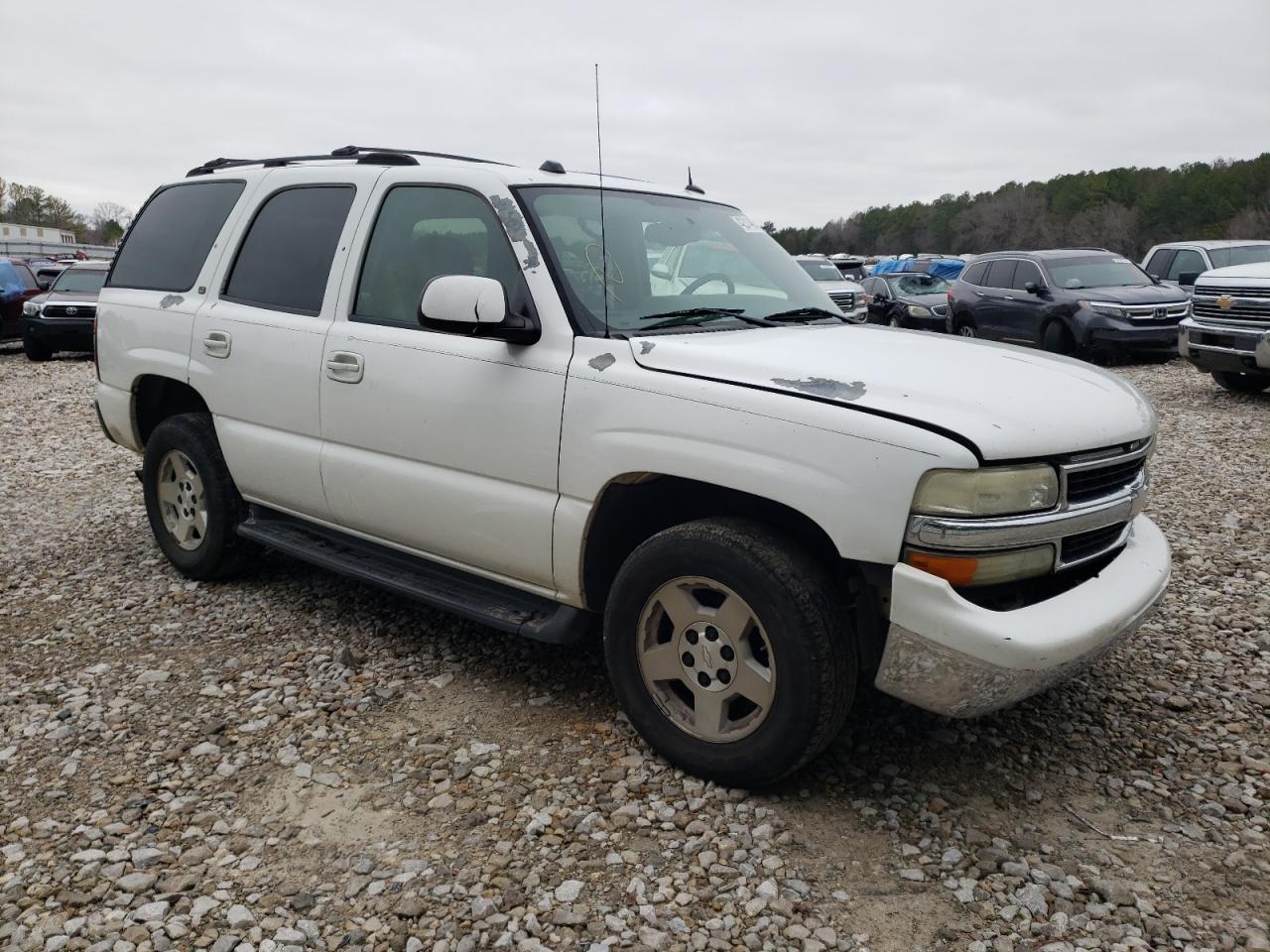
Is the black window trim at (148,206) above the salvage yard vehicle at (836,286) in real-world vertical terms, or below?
above

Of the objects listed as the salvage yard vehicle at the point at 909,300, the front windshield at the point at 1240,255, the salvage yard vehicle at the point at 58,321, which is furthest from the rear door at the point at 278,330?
the salvage yard vehicle at the point at 909,300

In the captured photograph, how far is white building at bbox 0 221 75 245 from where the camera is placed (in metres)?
83.8

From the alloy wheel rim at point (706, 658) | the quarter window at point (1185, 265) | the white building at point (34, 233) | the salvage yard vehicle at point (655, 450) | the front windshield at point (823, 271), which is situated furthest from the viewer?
the white building at point (34, 233)

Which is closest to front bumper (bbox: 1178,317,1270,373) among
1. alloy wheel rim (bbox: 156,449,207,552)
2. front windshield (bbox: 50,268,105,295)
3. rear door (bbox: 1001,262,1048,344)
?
rear door (bbox: 1001,262,1048,344)

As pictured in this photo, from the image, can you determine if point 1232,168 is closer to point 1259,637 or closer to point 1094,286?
point 1094,286

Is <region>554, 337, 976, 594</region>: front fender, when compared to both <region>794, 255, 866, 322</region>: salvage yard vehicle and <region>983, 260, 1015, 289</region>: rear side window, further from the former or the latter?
<region>983, 260, 1015, 289</region>: rear side window

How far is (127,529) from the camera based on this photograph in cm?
603

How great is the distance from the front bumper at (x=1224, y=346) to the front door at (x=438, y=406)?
9024 millimetres

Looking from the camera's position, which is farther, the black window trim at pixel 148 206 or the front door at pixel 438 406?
the black window trim at pixel 148 206

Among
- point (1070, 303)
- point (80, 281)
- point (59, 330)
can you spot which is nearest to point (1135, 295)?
point (1070, 303)

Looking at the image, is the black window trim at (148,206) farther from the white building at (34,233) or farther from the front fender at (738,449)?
the white building at (34,233)

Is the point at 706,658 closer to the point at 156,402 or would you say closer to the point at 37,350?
the point at 156,402

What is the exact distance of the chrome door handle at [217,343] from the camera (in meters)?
4.40

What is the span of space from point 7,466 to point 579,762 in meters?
7.04
